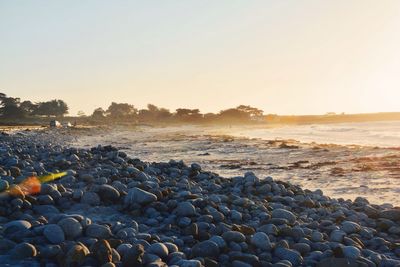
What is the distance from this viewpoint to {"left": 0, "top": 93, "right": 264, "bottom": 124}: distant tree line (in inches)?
3436

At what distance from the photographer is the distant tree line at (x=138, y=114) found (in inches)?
3436

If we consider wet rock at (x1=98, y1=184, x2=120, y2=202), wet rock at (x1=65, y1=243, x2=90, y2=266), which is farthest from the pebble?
wet rock at (x1=65, y1=243, x2=90, y2=266)

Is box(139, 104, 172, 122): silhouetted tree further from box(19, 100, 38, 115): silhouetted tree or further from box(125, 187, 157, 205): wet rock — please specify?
box(125, 187, 157, 205): wet rock

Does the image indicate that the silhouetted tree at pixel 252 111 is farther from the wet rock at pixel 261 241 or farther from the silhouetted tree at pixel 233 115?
the wet rock at pixel 261 241

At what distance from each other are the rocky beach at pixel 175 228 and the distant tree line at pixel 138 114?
67.9m

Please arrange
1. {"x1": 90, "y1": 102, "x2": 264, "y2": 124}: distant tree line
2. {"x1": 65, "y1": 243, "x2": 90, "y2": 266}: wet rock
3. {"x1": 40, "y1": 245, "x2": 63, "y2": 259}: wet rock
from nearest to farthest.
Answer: {"x1": 65, "y1": 243, "x2": 90, "y2": 266}: wet rock
{"x1": 40, "y1": 245, "x2": 63, "y2": 259}: wet rock
{"x1": 90, "y1": 102, "x2": 264, "y2": 124}: distant tree line

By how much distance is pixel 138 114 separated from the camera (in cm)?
11406

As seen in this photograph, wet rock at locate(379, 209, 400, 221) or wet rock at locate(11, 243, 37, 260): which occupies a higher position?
wet rock at locate(11, 243, 37, 260)

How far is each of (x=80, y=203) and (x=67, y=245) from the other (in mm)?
2113

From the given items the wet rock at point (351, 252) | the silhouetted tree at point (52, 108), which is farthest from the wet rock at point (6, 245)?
the silhouetted tree at point (52, 108)

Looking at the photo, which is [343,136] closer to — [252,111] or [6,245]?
[6,245]

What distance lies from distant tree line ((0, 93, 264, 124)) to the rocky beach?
67.9 metres

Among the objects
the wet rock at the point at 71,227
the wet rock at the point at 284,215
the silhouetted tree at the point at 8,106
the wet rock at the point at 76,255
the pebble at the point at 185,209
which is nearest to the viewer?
the wet rock at the point at 76,255

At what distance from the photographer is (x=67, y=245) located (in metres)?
3.84
